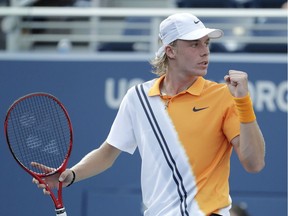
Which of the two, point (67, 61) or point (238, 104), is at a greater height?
point (238, 104)

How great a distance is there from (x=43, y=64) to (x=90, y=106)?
48cm

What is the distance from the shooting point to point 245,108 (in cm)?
392

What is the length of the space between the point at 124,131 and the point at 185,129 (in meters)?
0.39

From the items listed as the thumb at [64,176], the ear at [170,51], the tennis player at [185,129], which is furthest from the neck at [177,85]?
the thumb at [64,176]

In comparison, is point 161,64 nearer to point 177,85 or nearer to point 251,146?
point 177,85

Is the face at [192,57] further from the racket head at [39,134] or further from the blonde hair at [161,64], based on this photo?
the racket head at [39,134]

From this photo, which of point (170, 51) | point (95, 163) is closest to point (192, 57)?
point (170, 51)

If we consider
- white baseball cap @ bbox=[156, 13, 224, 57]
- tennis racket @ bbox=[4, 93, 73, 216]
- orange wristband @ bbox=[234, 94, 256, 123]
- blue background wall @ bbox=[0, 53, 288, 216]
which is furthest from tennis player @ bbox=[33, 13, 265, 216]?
blue background wall @ bbox=[0, 53, 288, 216]

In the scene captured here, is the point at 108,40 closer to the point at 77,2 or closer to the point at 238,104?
the point at 77,2

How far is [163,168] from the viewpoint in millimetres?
4277

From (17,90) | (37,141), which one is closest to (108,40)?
(17,90)

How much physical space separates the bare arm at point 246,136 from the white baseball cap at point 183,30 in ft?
1.23

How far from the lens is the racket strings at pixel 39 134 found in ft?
16.5

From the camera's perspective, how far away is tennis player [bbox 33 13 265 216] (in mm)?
4199
